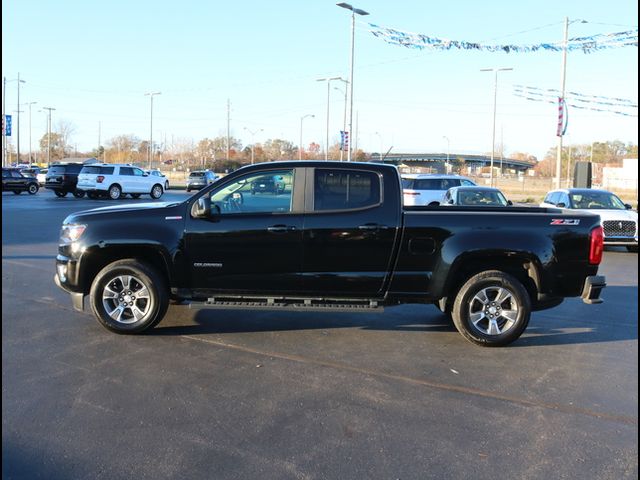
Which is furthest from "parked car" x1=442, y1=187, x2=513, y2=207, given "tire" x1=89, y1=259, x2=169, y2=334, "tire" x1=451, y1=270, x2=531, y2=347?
"tire" x1=89, y1=259, x2=169, y2=334

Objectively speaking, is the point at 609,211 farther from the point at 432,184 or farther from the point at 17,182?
the point at 17,182

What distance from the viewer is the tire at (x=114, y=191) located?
3142 cm

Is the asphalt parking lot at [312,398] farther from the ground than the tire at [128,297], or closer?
closer

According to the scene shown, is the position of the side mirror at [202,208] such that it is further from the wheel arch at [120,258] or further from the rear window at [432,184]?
the rear window at [432,184]

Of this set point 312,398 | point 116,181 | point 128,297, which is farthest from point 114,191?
point 312,398

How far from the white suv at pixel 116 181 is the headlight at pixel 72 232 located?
85.3 ft

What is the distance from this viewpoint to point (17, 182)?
113ft

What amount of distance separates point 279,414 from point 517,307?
295 centimetres

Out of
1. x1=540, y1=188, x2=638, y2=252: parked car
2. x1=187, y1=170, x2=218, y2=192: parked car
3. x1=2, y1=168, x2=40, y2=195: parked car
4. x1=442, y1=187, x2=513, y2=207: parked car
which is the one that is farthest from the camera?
x1=187, y1=170, x2=218, y2=192: parked car

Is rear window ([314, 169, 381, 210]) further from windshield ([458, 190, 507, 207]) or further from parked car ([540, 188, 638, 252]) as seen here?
windshield ([458, 190, 507, 207])

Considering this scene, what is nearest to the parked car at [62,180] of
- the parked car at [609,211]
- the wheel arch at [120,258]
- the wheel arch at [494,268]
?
the parked car at [609,211]

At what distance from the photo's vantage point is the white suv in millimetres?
30578

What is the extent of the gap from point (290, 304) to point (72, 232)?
8.04 feet

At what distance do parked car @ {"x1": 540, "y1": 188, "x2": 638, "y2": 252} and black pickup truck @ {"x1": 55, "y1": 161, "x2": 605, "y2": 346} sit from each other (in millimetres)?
8785
